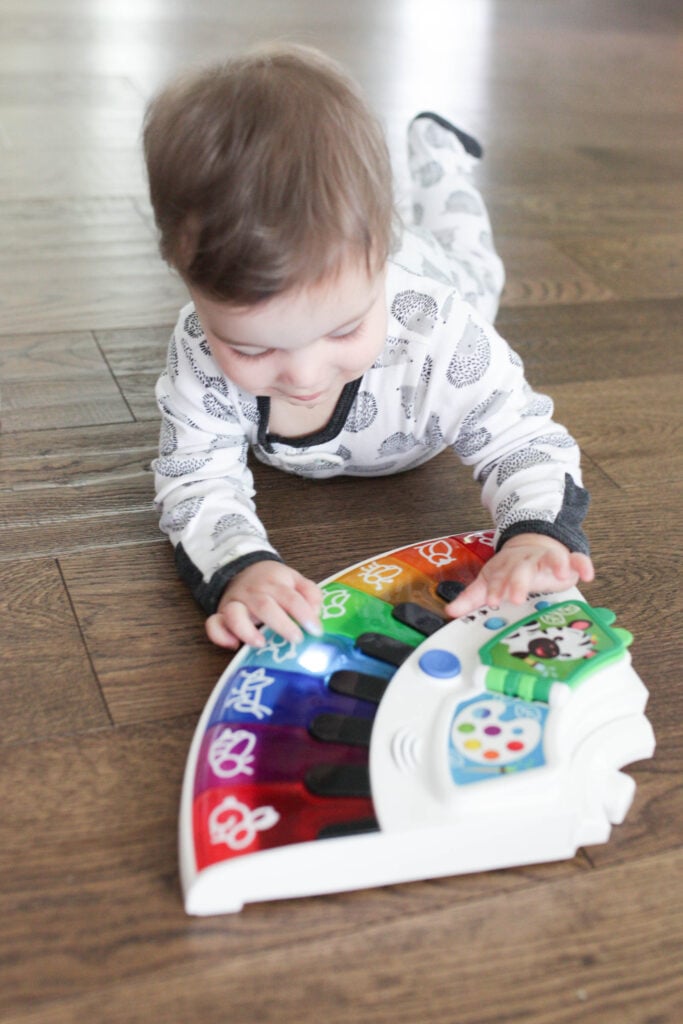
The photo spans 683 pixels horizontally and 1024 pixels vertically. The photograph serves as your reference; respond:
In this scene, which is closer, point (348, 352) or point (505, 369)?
point (348, 352)

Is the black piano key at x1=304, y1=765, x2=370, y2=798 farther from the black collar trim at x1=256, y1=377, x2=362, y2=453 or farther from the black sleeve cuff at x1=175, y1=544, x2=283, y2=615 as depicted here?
the black collar trim at x1=256, y1=377, x2=362, y2=453

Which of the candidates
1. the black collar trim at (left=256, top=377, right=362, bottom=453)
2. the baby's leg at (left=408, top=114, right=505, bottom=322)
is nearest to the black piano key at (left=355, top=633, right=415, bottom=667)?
the black collar trim at (left=256, top=377, right=362, bottom=453)

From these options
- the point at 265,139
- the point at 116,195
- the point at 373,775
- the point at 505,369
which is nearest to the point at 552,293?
the point at 505,369

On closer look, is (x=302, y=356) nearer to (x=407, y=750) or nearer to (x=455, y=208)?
(x=407, y=750)

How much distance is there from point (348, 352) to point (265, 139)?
140 millimetres

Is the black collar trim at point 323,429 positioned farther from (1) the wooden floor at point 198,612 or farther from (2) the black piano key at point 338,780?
(2) the black piano key at point 338,780

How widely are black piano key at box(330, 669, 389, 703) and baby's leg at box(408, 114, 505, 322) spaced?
52 cm

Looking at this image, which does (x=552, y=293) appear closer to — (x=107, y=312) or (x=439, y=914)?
(x=107, y=312)

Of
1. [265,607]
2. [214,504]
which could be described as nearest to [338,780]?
[265,607]

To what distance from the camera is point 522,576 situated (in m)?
0.73

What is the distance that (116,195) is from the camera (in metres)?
1.52

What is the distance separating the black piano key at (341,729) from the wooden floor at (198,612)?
81 millimetres

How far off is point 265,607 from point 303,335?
168 mm

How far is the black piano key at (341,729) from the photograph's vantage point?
A: 0.63 metres
